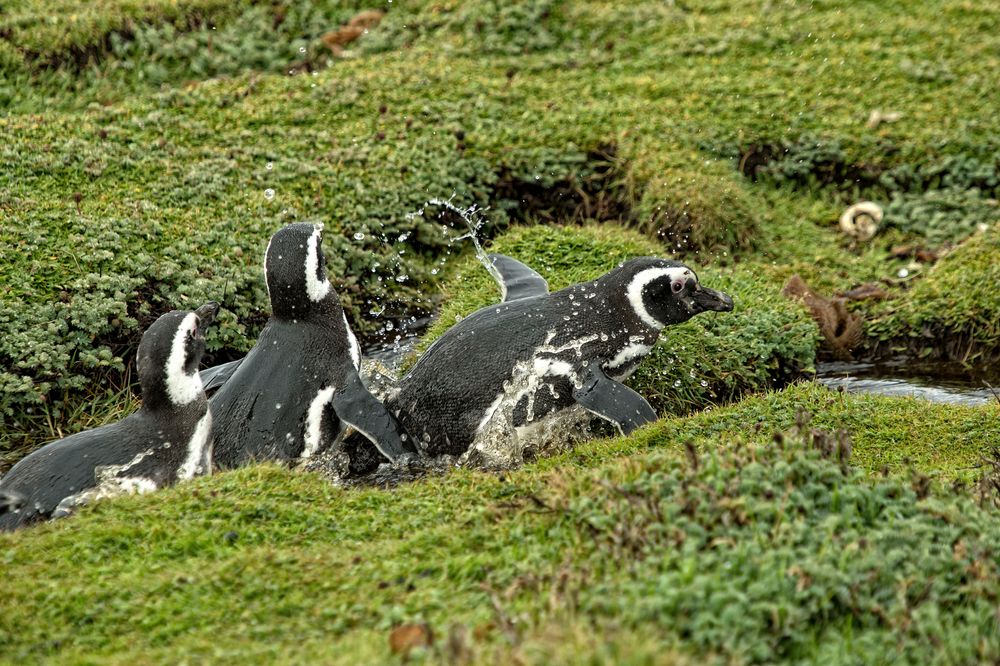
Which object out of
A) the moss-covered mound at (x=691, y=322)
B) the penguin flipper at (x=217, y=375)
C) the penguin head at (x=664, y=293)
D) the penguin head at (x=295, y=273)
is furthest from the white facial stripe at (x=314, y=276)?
the penguin head at (x=664, y=293)

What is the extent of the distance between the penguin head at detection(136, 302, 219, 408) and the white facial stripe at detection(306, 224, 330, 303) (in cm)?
80

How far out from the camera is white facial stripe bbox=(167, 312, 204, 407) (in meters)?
5.64

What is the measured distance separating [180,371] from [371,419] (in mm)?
1043

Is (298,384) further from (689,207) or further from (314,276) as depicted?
(689,207)

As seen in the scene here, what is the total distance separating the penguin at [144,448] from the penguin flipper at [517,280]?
88.7 inches

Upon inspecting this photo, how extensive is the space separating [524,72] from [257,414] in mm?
6035

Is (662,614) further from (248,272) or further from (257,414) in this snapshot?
(248,272)

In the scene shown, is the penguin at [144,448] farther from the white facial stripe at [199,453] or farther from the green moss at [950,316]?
the green moss at [950,316]

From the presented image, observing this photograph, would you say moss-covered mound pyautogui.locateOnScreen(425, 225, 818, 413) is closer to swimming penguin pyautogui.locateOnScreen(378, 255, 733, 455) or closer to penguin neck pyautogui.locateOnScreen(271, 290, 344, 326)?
swimming penguin pyautogui.locateOnScreen(378, 255, 733, 455)

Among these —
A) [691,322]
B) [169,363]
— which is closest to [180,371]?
[169,363]

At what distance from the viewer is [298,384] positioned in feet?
20.5

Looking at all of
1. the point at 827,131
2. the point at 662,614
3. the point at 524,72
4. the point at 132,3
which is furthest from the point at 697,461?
the point at 132,3

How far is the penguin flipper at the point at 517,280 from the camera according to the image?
7465 millimetres

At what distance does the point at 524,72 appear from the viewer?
11117 mm
